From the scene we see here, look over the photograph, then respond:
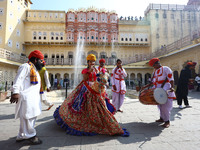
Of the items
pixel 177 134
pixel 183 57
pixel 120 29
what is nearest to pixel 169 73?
pixel 177 134

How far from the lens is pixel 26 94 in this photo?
6.43 feet

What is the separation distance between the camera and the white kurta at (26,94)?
1.91 meters

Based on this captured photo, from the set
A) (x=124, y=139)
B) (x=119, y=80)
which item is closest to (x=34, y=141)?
(x=124, y=139)

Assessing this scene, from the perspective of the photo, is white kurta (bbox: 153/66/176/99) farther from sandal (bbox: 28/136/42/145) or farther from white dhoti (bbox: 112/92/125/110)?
sandal (bbox: 28/136/42/145)

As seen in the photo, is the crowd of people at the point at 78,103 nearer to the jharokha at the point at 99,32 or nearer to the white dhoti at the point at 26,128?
the white dhoti at the point at 26,128

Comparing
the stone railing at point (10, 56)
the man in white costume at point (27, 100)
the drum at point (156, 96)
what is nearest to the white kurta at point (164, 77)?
the drum at point (156, 96)

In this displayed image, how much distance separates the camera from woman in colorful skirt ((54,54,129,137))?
7.48 ft

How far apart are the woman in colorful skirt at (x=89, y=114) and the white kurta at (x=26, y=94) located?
628mm

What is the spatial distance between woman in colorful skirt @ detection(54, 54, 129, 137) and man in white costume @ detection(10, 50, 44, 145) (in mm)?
584

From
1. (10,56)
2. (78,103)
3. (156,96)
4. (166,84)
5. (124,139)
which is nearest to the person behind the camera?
(124,139)

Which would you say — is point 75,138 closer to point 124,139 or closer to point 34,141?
point 34,141

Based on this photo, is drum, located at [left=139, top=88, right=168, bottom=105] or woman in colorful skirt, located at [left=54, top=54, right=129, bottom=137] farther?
drum, located at [left=139, top=88, right=168, bottom=105]

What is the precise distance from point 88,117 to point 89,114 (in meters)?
0.08

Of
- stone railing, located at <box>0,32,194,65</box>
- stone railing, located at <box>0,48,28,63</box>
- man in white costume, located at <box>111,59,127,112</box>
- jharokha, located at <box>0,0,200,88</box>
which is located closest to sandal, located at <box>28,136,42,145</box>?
man in white costume, located at <box>111,59,127,112</box>
